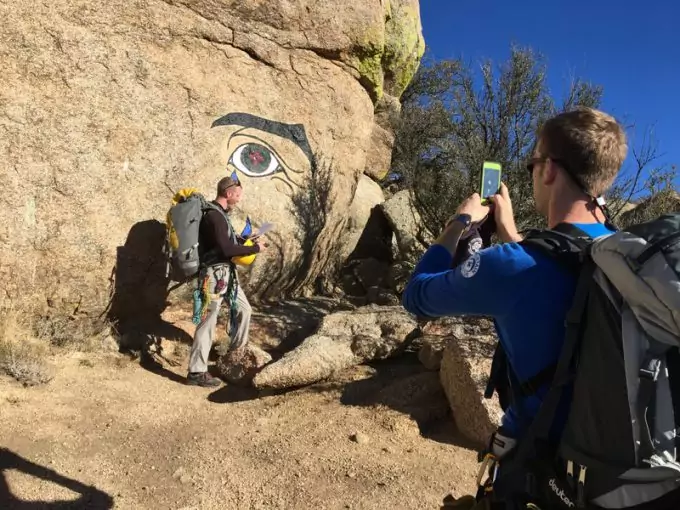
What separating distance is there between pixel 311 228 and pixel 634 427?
629 centimetres

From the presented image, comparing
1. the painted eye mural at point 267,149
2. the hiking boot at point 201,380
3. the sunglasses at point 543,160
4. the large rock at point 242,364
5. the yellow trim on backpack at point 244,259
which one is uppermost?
the painted eye mural at point 267,149

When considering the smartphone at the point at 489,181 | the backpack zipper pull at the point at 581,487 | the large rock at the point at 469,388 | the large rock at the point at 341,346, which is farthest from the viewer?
the large rock at the point at 341,346

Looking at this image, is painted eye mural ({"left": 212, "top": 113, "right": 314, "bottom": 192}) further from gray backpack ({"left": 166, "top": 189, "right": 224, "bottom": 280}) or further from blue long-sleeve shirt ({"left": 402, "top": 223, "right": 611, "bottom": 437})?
blue long-sleeve shirt ({"left": 402, "top": 223, "right": 611, "bottom": 437})

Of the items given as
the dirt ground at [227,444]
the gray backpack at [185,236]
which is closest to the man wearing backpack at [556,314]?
the dirt ground at [227,444]

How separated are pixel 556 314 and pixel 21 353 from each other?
4.75 meters

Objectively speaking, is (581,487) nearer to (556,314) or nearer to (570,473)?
(570,473)

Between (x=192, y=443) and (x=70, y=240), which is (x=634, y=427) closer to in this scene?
(x=192, y=443)

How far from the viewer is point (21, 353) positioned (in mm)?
4809

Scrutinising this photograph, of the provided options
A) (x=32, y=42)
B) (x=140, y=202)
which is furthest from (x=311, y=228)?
(x=32, y=42)

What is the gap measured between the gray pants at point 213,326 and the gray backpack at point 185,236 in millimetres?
235

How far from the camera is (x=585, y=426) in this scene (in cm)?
128

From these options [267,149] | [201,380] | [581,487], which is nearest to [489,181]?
[581,487]

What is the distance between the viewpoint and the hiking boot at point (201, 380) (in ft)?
17.4

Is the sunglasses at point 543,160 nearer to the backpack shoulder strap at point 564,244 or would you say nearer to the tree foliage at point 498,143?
the backpack shoulder strap at point 564,244
